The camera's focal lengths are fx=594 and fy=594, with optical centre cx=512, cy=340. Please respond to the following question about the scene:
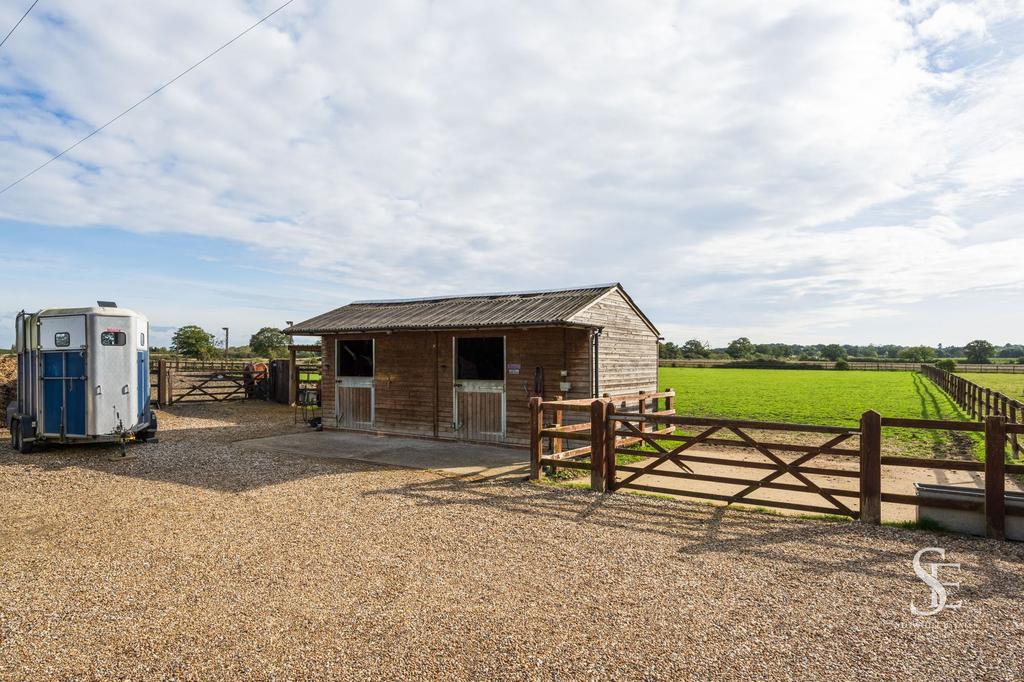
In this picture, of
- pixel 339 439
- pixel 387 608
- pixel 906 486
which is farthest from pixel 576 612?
pixel 339 439

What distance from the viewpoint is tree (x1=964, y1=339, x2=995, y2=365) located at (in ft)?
265

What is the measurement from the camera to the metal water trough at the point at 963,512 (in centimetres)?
614

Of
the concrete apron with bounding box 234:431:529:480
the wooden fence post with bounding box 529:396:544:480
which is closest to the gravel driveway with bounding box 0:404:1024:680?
the wooden fence post with bounding box 529:396:544:480

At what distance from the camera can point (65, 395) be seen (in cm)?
1186

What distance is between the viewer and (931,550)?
5840 mm

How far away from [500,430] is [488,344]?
6.17 feet

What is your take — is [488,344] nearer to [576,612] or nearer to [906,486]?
[906,486]

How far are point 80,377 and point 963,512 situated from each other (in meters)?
14.5

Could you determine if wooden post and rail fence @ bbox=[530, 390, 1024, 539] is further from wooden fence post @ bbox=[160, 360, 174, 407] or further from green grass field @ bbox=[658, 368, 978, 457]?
wooden fence post @ bbox=[160, 360, 174, 407]

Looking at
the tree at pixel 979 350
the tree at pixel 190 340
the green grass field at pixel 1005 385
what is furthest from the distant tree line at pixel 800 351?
the tree at pixel 190 340

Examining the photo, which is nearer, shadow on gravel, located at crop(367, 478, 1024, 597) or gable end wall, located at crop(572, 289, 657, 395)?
shadow on gravel, located at crop(367, 478, 1024, 597)

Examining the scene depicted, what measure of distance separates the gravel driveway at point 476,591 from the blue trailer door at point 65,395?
14.2 ft

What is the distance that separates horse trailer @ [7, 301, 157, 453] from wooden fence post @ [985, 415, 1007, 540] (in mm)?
14125

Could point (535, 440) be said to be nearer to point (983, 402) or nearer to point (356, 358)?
point (356, 358)
